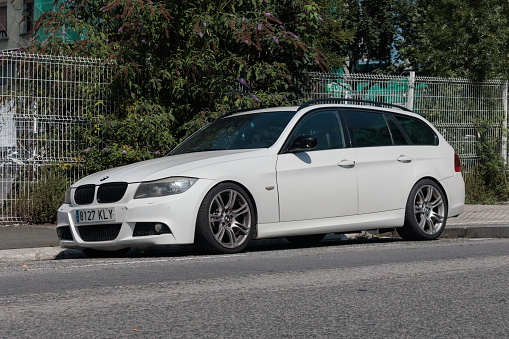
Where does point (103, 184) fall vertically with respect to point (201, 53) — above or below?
below

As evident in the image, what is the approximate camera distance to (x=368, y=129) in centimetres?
994

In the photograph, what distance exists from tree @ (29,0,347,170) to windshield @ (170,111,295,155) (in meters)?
2.71

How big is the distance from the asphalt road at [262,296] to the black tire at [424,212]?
1630mm

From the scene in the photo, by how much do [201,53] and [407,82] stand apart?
493 cm

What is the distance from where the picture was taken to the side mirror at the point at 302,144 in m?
8.86

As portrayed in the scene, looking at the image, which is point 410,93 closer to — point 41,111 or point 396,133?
point 396,133

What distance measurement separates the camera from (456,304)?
5.34 m

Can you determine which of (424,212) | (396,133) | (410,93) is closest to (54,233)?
(396,133)

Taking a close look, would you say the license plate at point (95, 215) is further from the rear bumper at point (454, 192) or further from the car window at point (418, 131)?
the rear bumper at point (454, 192)

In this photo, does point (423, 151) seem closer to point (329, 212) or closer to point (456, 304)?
point (329, 212)

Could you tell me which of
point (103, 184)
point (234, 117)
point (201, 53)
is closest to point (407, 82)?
point (201, 53)

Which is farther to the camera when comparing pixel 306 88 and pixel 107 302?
pixel 306 88

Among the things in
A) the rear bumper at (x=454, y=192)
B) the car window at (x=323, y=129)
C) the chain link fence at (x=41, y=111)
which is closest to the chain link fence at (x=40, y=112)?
the chain link fence at (x=41, y=111)

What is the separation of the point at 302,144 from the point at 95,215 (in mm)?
2282
